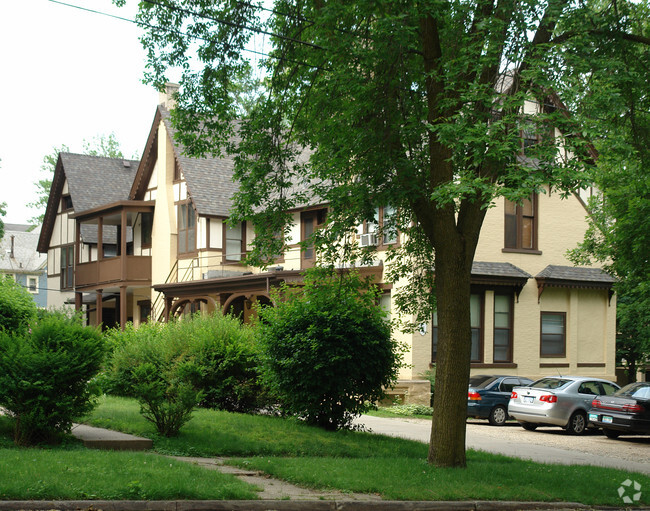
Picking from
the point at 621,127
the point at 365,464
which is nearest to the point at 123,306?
the point at 621,127

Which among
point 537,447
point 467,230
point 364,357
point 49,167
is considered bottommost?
point 537,447

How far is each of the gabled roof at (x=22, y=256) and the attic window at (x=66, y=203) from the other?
3843cm

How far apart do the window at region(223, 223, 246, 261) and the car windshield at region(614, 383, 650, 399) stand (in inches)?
722

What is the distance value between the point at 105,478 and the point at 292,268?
76.8 feet

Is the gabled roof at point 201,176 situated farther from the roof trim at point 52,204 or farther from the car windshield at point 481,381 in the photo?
the car windshield at point 481,381

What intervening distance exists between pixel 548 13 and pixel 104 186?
38.1 meters

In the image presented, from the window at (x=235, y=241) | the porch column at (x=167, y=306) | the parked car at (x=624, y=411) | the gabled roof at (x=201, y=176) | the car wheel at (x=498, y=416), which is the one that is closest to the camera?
the parked car at (x=624, y=411)

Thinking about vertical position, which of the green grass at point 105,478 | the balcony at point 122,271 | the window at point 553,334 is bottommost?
the green grass at point 105,478

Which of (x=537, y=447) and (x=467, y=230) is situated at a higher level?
(x=467, y=230)

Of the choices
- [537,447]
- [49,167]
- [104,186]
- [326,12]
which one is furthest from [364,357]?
[49,167]

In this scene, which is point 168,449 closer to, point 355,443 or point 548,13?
point 355,443

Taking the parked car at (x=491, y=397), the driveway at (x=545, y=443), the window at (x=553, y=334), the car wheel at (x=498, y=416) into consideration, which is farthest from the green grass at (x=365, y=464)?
the window at (x=553, y=334)

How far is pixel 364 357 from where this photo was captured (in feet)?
53.9

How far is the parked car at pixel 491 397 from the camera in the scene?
2531cm
